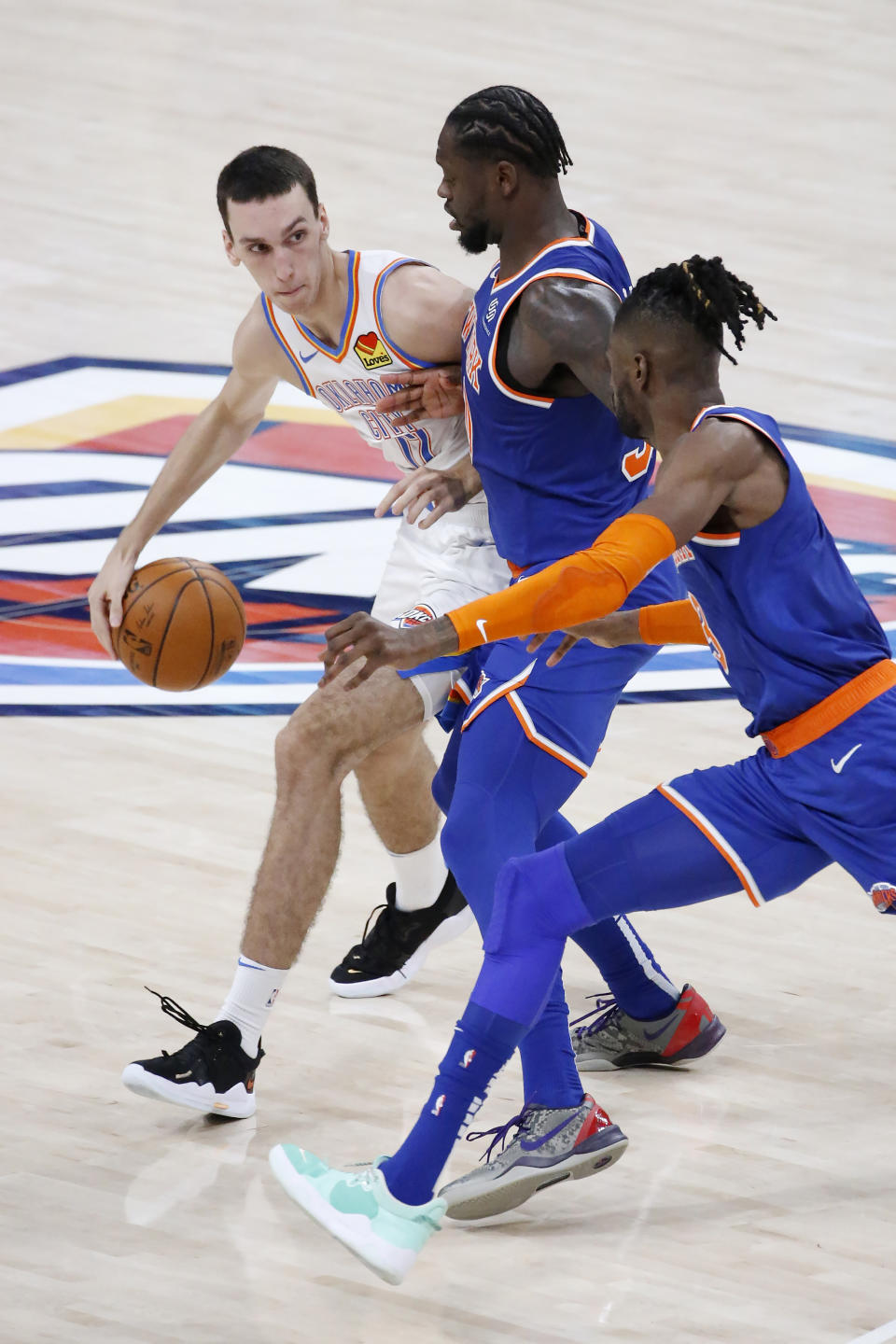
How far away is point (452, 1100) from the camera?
340 centimetres

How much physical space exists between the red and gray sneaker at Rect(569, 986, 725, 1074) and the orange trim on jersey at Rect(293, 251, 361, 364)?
162 centimetres

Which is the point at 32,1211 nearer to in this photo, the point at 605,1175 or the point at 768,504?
the point at 605,1175

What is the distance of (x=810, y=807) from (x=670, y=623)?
0.57 meters

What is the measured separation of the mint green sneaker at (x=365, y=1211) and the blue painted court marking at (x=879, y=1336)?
70 cm

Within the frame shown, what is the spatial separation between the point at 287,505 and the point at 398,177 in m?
4.22

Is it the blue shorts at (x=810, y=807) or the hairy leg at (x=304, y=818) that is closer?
the blue shorts at (x=810, y=807)

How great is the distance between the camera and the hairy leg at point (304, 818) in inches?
163

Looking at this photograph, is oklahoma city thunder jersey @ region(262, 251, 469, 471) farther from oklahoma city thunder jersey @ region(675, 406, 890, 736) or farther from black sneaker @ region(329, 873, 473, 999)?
oklahoma city thunder jersey @ region(675, 406, 890, 736)

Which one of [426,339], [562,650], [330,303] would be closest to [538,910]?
[562,650]

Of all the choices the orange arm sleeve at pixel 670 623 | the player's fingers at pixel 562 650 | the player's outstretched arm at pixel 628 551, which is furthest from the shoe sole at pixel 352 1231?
the orange arm sleeve at pixel 670 623

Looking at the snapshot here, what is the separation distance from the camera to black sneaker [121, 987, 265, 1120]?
3979mm

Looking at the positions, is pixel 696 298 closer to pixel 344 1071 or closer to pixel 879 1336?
pixel 879 1336

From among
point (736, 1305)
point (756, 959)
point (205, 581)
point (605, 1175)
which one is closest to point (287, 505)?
point (205, 581)

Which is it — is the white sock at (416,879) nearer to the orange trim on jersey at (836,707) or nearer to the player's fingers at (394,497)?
the player's fingers at (394,497)
